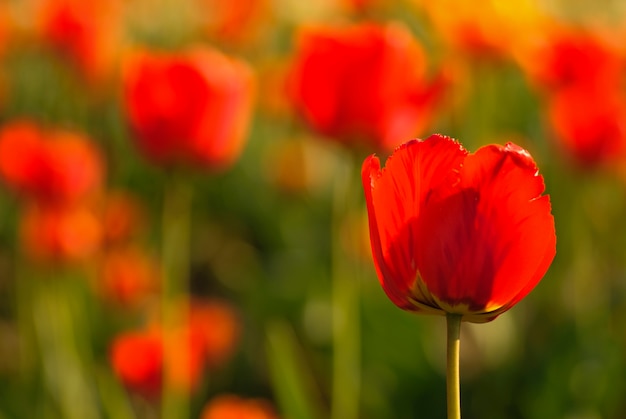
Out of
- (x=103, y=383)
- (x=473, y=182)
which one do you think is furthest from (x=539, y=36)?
(x=473, y=182)

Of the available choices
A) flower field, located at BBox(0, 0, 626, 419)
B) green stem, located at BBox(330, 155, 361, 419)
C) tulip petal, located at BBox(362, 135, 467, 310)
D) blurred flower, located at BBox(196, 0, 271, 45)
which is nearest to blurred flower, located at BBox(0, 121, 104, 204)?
flower field, located at BBox(0, 0, 626, 419)

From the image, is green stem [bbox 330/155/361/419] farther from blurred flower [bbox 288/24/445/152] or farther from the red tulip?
the red tulip

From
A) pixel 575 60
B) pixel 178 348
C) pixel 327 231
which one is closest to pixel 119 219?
pixel 327 231

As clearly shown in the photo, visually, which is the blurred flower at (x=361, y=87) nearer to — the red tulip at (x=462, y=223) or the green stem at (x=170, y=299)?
the green stem at (x=170, y=299)

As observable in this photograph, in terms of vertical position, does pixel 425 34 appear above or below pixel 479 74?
above

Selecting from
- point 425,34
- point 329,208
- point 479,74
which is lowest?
point 329,208

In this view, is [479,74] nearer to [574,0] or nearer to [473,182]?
[473,182]
